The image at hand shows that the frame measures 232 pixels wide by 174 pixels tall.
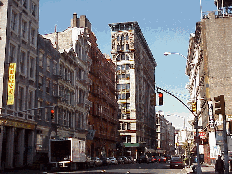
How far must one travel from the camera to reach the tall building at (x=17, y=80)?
34.2m

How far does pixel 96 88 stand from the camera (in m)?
69.2

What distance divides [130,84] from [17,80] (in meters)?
71.0

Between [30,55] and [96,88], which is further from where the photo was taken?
[96,88]

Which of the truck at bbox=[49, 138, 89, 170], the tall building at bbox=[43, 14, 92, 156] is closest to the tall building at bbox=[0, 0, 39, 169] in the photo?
the truck at bbox=[49, 138, 89, 170]

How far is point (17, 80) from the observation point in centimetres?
3672

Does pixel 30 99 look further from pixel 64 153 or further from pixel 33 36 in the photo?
pixel 64 153

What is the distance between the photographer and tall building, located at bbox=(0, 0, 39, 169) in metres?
34.2

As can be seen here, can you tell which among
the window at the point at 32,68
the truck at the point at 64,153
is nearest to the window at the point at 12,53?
the window at the point at 32,68

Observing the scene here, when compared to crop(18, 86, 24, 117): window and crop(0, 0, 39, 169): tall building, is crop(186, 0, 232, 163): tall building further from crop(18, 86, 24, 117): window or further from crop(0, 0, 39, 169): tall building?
crop(18, 86, 24, 117): window

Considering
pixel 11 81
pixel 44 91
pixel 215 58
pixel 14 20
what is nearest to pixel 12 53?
pixel 14 20

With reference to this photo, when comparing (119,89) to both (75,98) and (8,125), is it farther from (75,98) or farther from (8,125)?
(8,125)

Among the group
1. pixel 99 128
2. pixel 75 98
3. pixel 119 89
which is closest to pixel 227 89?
pixel 75 98

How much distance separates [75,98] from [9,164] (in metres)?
22.5

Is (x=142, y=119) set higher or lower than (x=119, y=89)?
Result: lower
